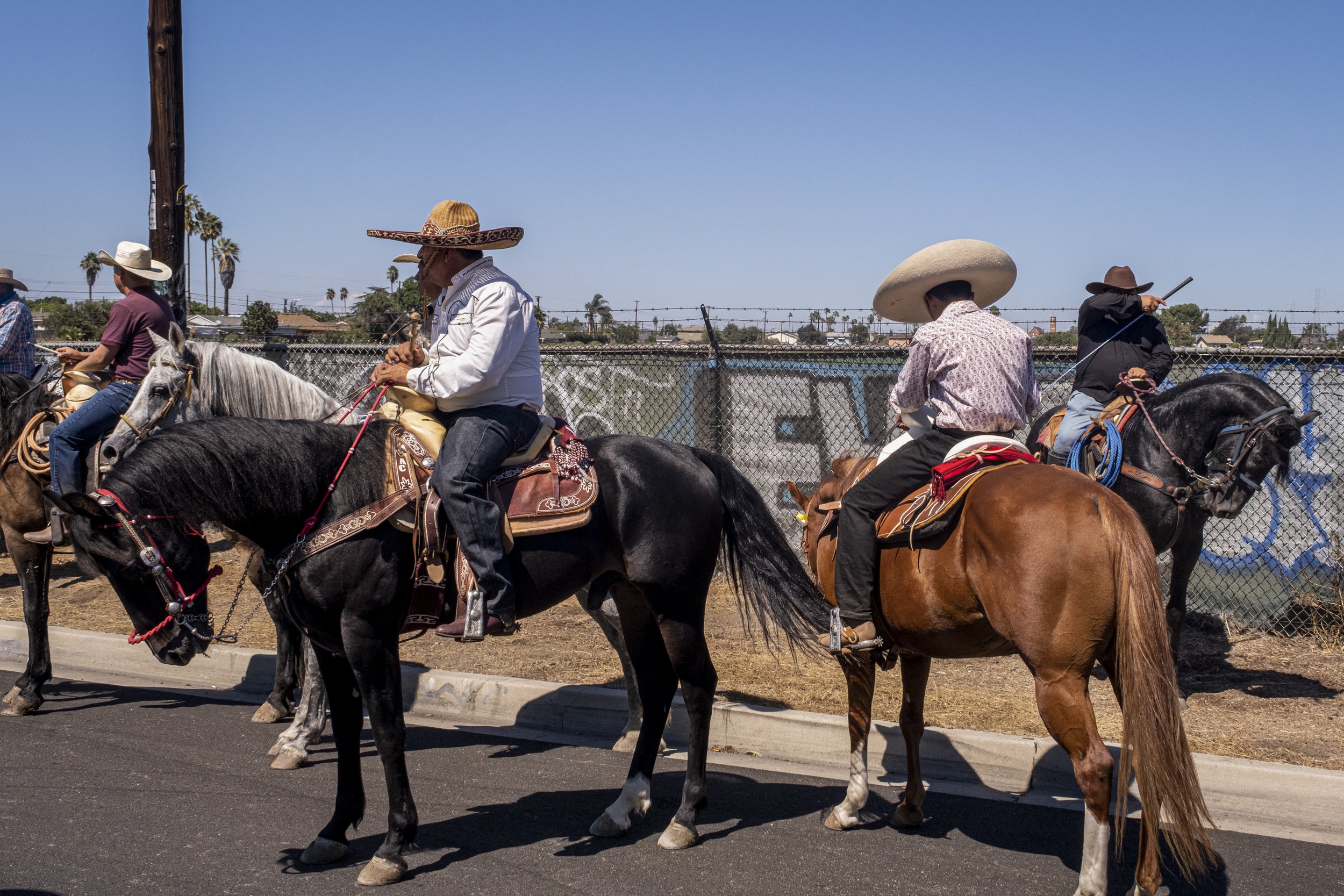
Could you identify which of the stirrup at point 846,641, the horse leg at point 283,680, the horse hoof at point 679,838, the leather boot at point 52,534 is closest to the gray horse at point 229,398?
the horse leg at point 283,680

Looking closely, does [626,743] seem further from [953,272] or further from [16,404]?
[16,404]

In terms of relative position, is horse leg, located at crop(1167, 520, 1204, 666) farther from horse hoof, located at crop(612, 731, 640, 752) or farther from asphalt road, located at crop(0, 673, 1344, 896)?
horse hoof, located at crop(612, 731, 640, 752)

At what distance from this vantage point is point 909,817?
5.04 m

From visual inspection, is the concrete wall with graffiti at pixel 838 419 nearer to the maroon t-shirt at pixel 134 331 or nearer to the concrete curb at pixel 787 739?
the concrete curb at pixel 787 739

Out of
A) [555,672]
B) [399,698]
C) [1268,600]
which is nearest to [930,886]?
[399,698]

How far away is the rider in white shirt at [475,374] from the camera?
4527 mm

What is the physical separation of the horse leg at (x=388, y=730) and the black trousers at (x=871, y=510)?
6.43 feet

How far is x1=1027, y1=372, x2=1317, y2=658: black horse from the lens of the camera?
6.83 metres

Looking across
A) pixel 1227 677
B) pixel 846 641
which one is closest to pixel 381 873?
pixel 846 641

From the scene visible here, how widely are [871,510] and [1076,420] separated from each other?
11.1 feet

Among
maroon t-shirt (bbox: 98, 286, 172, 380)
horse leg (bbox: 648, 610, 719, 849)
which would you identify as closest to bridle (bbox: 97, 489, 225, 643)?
horse leg (bbox: 648, 610, 719, 849)

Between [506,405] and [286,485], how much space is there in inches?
38.3

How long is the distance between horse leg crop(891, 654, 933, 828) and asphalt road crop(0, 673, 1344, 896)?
8 cm

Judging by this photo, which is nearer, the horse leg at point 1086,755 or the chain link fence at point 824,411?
the horse leg at point 1086,755
